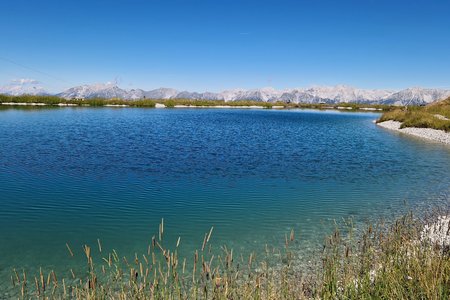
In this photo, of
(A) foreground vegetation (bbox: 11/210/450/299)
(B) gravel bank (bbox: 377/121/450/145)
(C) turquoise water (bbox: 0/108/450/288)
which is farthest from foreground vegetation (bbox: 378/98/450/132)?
(A) foreground vegetation (bbox: 11/210/450/299)

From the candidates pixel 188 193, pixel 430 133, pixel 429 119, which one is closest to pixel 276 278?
pixel 188 193

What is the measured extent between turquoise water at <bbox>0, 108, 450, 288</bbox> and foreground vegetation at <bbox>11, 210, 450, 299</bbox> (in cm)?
146

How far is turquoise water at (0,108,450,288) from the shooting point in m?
11.9

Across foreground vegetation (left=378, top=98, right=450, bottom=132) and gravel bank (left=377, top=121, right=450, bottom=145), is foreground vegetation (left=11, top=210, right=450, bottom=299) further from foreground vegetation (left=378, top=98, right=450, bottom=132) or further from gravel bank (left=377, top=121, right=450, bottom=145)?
foreground vegetation (left=378, top=98, right=450, bottom=132)

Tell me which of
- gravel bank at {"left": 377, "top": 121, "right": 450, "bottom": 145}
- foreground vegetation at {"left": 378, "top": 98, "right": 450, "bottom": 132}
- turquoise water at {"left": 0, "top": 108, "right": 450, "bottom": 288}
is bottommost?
turquoise water at {"left": 0, "top": 108, "right": 450, "bottom": 288}

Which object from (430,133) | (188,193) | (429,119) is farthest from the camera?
(429,119)

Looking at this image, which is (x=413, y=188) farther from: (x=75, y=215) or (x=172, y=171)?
(x=75, y=215)

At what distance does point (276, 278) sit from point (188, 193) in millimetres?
9181

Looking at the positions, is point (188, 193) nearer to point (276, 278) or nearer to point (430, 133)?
point (276, 278)

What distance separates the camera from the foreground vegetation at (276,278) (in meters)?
5.96

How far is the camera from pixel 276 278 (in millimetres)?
8891

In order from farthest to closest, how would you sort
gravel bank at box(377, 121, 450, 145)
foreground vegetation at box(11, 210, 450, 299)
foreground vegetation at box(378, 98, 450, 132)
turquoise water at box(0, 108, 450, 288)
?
foreground vegetation at box(378, 98, 450, 132) < gravel bank at box(377, 121, 450, 145) < turquoise water at box(0, 108, 450, 288) < foreground vegetation at box(11, 210, 450, 299)

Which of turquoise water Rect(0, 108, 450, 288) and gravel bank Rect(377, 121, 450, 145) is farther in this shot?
gravel bank Rect(377, 121, 450, 145)

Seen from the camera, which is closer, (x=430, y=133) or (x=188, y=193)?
(x=188, y=193)
